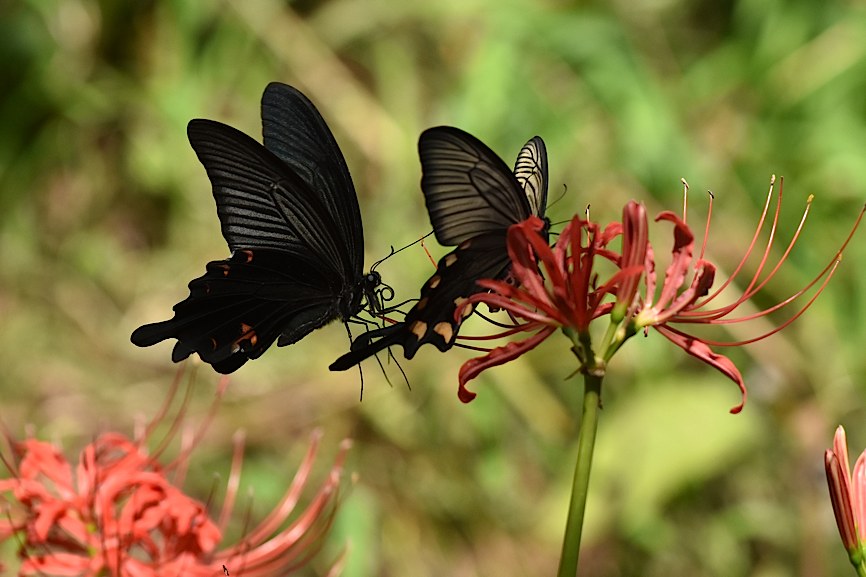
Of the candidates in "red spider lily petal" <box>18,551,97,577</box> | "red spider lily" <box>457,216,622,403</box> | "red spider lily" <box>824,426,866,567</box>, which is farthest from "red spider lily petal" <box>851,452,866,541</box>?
"red spider lily petal" <box>18,551,97,577</box>

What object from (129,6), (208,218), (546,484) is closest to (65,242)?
(208,218)

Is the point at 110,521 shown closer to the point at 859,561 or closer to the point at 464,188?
the point at 464,188

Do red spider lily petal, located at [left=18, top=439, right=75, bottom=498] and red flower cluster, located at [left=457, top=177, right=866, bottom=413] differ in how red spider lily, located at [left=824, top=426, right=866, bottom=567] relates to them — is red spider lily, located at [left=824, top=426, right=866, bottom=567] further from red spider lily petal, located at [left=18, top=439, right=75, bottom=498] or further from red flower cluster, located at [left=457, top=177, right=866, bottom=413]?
red spider lily petal, located at [left=18, top=439, right=75, bottom=498]

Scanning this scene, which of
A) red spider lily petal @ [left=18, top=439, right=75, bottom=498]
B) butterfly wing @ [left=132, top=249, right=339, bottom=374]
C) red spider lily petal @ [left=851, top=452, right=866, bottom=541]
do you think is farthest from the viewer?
red spider lily petal @ [left=18, top=439, right=75, bottom=498]

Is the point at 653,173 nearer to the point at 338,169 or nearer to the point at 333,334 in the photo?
the point at 333,334

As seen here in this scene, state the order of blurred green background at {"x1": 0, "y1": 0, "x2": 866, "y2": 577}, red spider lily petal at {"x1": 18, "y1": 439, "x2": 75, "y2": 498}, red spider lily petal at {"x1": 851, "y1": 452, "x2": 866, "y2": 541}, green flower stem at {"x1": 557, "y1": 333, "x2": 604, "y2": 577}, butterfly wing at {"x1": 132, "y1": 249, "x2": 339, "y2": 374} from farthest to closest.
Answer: blurred green background at {"x1": 0, "y1": 0, "x2": 866, "y2": 577}, red spider lily petal at {"x1": 18, "y1": 439, "x2": 75, "y2": 498}, butterfly wing at {"x1": 132, "y1": 249, "x2": 339, "y2": 374}, red spider lily petal at {"x1": 851, "y1": 452, "x2": 866, "y2": 541}, green flower stem at {"x1": 557, "y1": 333, "x2": 604, "y2": 577}

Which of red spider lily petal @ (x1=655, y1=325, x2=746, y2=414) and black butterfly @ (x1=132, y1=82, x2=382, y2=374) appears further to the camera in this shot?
black butterfly @ (x1=132, y1=82, x2=382, y2=374)

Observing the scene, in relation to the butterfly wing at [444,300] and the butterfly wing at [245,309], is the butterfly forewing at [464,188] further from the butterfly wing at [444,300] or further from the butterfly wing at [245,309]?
the butterfly wing at [245,309]
